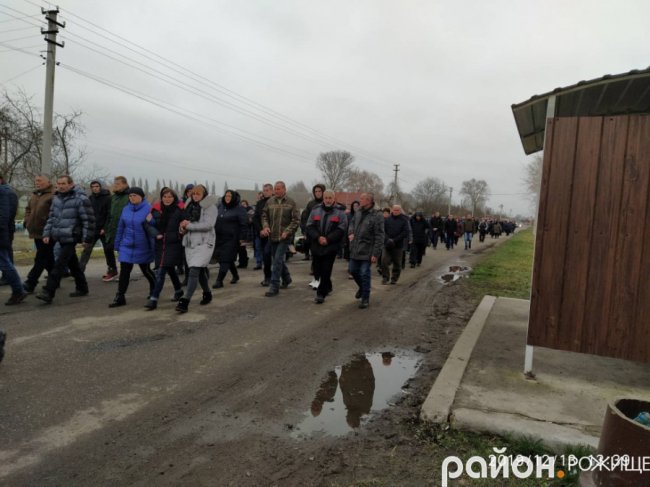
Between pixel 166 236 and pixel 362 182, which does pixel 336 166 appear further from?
pixel 166 236

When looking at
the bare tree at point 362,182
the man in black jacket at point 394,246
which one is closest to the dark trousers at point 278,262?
the man in black jacket at point 394,246

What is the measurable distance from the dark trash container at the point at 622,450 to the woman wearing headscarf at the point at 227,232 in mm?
7162

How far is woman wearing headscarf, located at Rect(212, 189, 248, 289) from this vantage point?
342 inches

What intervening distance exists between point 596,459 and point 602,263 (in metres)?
2.00

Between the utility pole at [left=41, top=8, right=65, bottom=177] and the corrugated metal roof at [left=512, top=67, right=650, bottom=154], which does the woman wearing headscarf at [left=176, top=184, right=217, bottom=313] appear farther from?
the utility pole at [left=41, top=8, right=65, bottom=177]

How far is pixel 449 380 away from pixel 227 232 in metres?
5.79

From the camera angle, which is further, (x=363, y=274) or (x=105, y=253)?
(x=105, y=253)

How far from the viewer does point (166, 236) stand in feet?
22.1

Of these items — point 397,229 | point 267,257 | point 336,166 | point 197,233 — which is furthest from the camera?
point 336,166

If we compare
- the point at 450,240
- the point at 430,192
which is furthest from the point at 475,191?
the point at 450,240

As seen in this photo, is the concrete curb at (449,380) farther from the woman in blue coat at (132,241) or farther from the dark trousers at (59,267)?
the dark trousers at (59,267)

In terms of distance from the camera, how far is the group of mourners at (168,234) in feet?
21.7

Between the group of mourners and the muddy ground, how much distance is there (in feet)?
1.60

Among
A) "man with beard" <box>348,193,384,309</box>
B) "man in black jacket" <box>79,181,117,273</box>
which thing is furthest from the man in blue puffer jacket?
"man with beard" <box>348,193,384,309</box>
